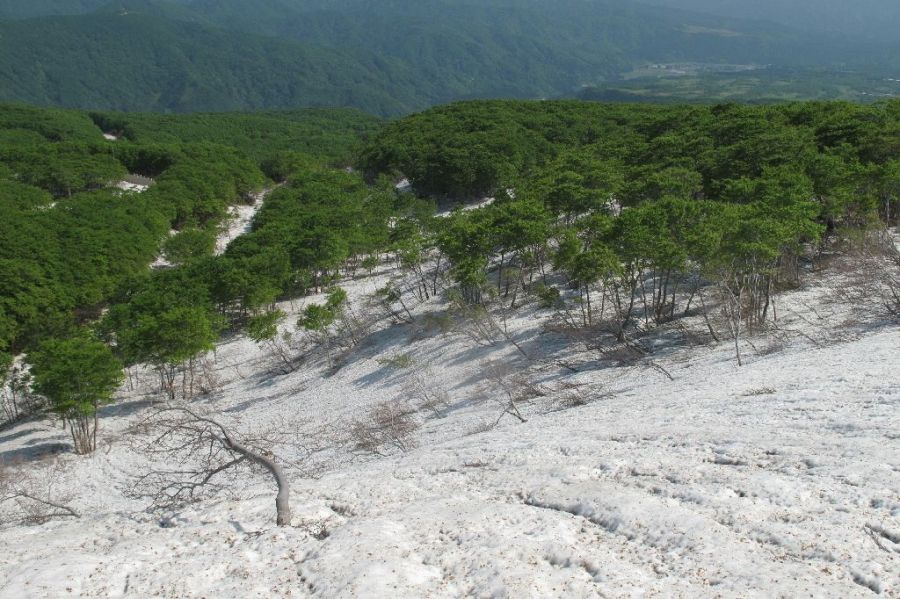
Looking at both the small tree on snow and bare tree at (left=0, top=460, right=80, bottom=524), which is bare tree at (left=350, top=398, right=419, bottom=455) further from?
the small tree on snow

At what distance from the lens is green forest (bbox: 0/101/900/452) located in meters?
23.3

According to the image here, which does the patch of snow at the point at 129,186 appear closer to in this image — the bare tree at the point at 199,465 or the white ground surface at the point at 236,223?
the white ground surface at the point at 236,223

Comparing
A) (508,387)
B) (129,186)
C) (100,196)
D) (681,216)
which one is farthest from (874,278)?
(129,186)

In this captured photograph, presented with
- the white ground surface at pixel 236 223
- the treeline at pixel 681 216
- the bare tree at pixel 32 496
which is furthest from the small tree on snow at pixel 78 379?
the white ground surface at pixel 236 223

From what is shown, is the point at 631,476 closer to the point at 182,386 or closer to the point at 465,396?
the point at 465,396

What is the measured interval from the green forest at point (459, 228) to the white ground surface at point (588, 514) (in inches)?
216

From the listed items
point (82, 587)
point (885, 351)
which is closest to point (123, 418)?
point (82, 587)

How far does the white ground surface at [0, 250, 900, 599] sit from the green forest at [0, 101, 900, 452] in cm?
550

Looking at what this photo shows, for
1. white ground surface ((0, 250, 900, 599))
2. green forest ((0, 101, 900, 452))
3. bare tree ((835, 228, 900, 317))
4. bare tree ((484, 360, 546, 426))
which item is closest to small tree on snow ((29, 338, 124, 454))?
green forest ((0, 101, 900, 452))

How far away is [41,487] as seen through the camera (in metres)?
19.3

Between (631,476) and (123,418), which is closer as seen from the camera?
(631,476)

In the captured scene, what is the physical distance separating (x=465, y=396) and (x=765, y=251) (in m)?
10.4

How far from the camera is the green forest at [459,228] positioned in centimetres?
2330

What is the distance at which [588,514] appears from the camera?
10.2m
